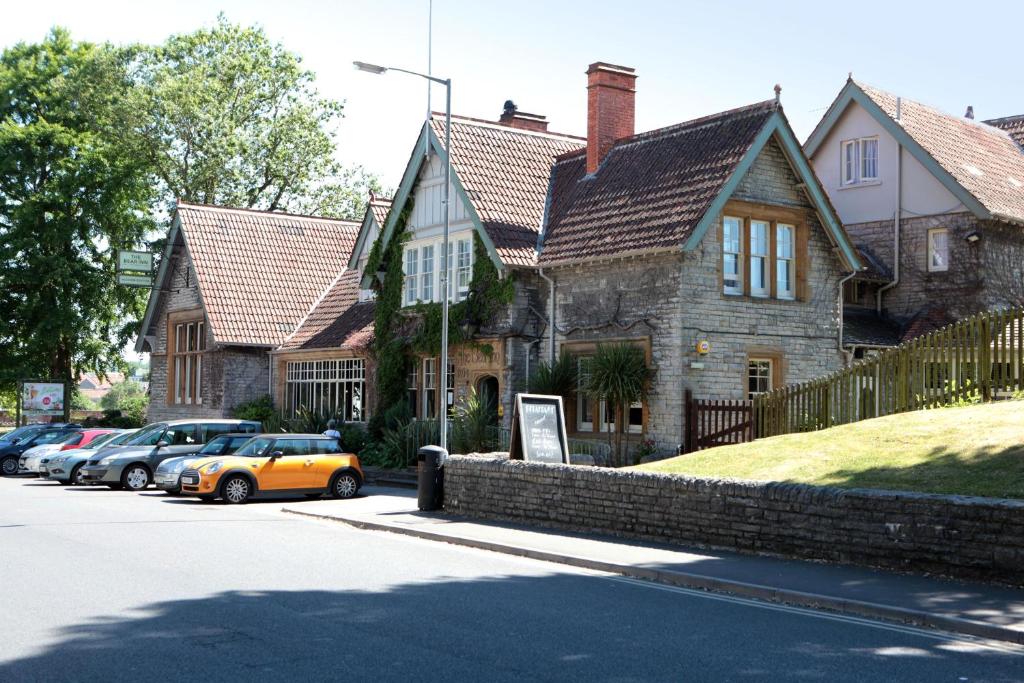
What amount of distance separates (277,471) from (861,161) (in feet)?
63.5

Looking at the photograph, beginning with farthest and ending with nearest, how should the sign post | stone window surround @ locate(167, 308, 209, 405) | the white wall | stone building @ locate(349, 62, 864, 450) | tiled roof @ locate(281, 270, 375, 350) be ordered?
the sign post < stone window surround @ locate(167, 308, 209, 405) < tiled roof @ locate(281, 270, 375, 350) < the white wall < stone building @ locate(349, 62, 864, 450)

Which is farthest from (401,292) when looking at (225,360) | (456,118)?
(225,360)

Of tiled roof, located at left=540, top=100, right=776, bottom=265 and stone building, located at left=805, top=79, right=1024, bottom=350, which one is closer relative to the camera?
tiled roof, located at left=540, top=100, right=776, bottom=265

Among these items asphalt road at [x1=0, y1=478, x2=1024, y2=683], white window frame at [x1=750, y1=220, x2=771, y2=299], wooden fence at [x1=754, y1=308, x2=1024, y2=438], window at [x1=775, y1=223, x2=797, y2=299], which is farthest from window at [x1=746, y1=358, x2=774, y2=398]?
asphalt road at [x1=0, y1=478, x2=1024, y2=683]

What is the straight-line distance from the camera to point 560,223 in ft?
97.3

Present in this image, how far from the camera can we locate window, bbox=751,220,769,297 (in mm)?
27109

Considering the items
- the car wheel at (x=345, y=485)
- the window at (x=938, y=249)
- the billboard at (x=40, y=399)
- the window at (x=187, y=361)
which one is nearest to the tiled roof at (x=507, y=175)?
the car wheel at (x=345, y=485)

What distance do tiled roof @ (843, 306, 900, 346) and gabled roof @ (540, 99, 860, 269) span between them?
207cm

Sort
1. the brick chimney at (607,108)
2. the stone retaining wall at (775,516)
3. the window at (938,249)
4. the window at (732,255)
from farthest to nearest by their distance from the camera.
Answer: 1. the window at (938,249)
2. the brick chimney at (607,108)
3. the window at (732,255)
4. the stone retaining wall at (775,516)

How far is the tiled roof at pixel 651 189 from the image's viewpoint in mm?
25969

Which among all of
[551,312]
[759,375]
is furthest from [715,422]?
[551,312]

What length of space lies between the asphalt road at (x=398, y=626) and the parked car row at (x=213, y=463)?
8.58 meters

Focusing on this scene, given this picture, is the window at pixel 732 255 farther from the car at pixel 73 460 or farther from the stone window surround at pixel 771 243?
the car at pixel 73 460

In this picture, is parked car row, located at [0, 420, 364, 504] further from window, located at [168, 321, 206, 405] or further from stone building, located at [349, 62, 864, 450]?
window, located at [168, 321, 206, 405]
